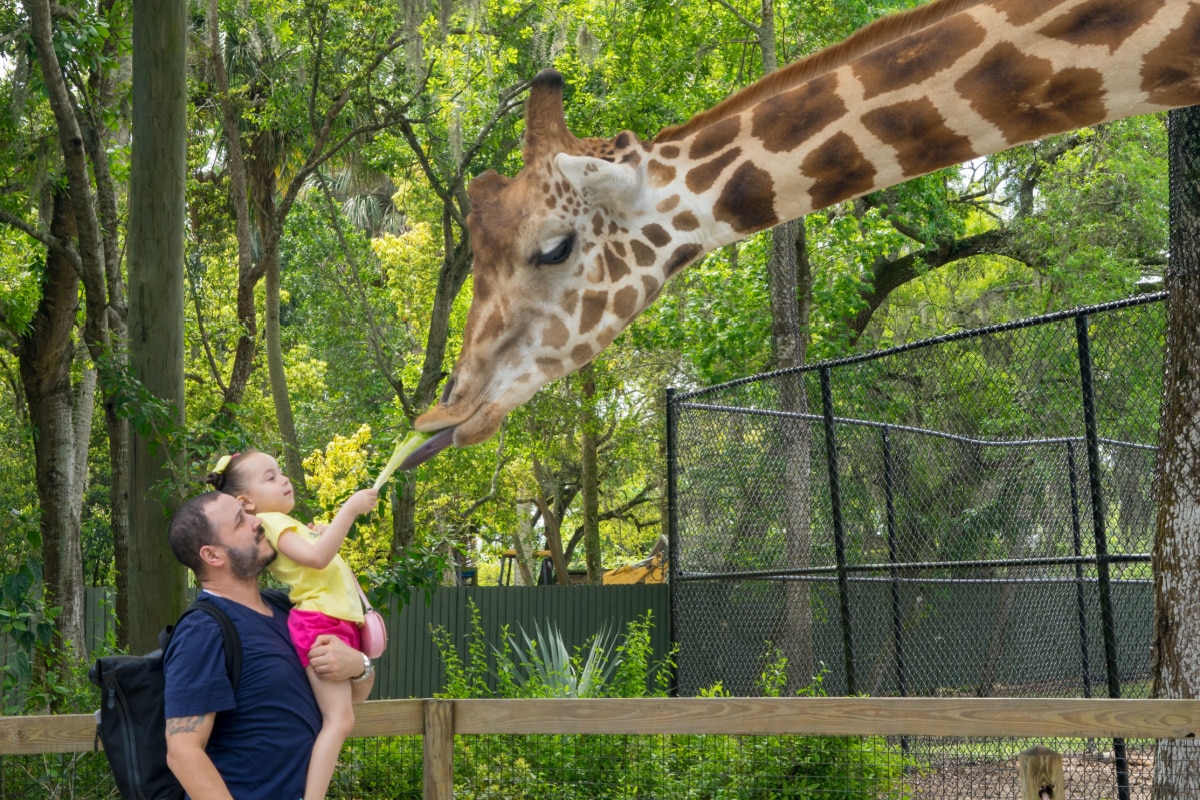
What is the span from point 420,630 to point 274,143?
6258 millimetres

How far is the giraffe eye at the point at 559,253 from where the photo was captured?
2236 mm

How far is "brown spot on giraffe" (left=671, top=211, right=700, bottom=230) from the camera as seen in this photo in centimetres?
237

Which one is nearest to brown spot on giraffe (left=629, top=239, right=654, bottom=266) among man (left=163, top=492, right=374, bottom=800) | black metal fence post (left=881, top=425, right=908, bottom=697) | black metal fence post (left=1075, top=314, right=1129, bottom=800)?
man (left=163, top=492, right=374, bottom=800)

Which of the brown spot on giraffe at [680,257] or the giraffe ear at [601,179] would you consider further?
the brown spot on giraffe at [680,257]

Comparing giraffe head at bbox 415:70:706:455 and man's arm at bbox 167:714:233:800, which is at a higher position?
giraffe head at bbox 415:70:706:455

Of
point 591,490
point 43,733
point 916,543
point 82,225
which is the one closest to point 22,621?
point 43,733

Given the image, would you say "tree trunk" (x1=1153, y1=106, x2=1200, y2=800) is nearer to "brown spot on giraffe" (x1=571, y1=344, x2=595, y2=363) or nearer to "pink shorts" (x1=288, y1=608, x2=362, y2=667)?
"brown spot on giraffe" (x1=571, y1=344, x2=595, y2=363)

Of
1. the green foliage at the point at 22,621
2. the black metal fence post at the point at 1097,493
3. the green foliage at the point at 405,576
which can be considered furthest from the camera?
the black metal fence post at the point at 1097,493

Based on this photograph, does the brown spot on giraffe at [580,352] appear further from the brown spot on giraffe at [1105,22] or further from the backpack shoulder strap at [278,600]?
the brown spot on giraffe at [1105,22]

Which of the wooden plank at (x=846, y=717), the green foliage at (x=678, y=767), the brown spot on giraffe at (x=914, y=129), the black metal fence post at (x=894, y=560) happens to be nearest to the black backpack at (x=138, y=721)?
the wooden plank at (x=846, y=717)

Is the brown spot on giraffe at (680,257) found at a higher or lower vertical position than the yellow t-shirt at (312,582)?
higher

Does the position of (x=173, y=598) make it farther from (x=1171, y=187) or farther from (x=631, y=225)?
(x=1171, y=187)

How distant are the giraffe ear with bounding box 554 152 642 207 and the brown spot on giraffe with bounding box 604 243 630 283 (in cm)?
9

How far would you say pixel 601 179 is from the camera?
2244 mm
